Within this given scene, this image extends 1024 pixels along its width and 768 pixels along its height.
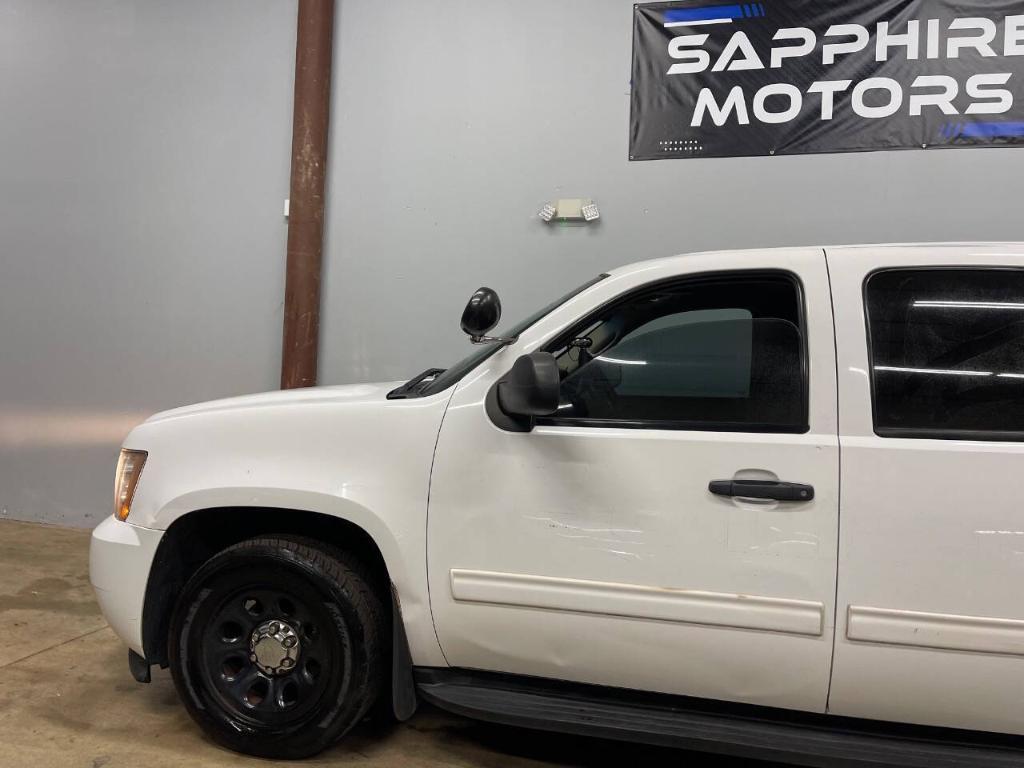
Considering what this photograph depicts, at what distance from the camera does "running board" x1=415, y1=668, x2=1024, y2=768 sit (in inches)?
76.3

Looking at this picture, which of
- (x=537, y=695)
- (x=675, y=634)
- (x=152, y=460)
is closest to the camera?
(x=675, y=634)

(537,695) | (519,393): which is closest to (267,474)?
(519,393)

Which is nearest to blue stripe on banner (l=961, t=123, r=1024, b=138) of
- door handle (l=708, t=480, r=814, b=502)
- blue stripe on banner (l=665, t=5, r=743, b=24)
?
blue stripe on banner (l=665, t=5, r=743, b=24)

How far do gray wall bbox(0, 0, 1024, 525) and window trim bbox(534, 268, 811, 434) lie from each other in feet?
7.53

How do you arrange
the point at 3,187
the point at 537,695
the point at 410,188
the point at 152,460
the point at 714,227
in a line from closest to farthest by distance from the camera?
the point at 537,695 < the point at 152,460 < the point at 714,227 < the point at 410,188 < the point at 3,187

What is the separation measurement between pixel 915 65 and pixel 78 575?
5743 millimetres

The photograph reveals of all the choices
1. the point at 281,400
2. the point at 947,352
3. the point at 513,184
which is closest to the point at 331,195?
the point at 513,184

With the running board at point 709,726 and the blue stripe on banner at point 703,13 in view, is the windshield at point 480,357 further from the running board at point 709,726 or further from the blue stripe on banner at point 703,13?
the blue stripe on banner at point 703,13

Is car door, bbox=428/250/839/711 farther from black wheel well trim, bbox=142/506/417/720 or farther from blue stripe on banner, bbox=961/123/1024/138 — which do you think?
blue stripe on banner, bbox=961/123/1024/138

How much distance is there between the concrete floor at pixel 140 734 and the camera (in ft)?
7.95

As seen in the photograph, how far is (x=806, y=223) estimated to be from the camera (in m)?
4.26

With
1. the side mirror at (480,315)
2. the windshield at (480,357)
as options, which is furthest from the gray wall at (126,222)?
the side mirror at (480,315)

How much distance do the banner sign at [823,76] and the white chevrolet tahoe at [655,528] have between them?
242cm

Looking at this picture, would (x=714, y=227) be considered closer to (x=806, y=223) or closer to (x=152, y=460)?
(x=806, y=223)
